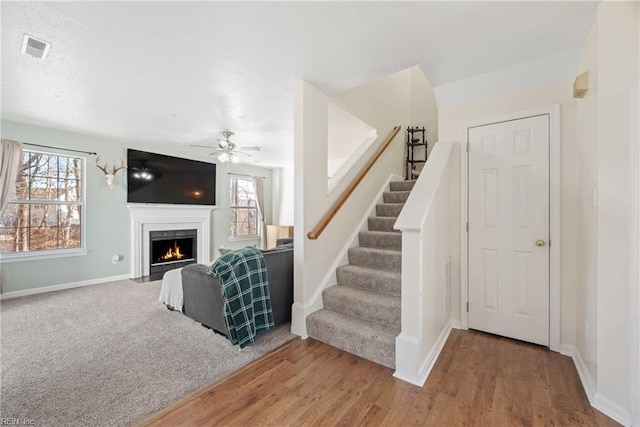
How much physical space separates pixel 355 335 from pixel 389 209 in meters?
1.86

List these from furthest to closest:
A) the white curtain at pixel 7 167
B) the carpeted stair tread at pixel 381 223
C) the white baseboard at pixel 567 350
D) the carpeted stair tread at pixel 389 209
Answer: the white curtain at pixel 7 167, the carpeted stair tread at pixel 389 209, the carpeted stair tread at pixel 381 223, the white baseboard at pixel 567 350

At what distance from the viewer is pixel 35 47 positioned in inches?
79.5

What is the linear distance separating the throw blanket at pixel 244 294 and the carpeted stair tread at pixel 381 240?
129 cm

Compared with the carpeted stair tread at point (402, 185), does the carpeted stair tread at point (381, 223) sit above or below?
below

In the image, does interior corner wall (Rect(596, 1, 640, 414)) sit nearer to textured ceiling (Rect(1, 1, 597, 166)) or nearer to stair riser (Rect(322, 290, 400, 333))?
textured ceiling (Rect(1, 1, 597, 166))

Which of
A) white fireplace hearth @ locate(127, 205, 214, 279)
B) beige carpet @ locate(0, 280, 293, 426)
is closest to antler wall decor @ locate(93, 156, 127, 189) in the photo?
white fireplace hearth @ locate(127, 205, 214, 279)

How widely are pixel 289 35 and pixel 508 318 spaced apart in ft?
10.0

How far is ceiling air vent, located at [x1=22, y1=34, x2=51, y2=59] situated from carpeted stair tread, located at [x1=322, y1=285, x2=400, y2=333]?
3.09 metres

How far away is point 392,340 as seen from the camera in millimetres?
2025

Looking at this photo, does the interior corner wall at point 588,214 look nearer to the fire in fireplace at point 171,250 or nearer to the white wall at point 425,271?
the white wall at point 425,271

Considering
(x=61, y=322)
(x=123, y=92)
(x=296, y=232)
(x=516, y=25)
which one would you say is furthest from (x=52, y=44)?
(x=516, y=25)

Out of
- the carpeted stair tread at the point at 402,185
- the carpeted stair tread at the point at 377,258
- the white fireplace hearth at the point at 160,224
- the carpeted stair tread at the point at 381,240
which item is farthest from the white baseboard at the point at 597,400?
the white fireplace hearth at the point at 160,224

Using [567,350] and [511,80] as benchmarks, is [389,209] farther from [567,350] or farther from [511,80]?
[567,350]

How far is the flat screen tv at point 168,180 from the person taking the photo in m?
4.90
